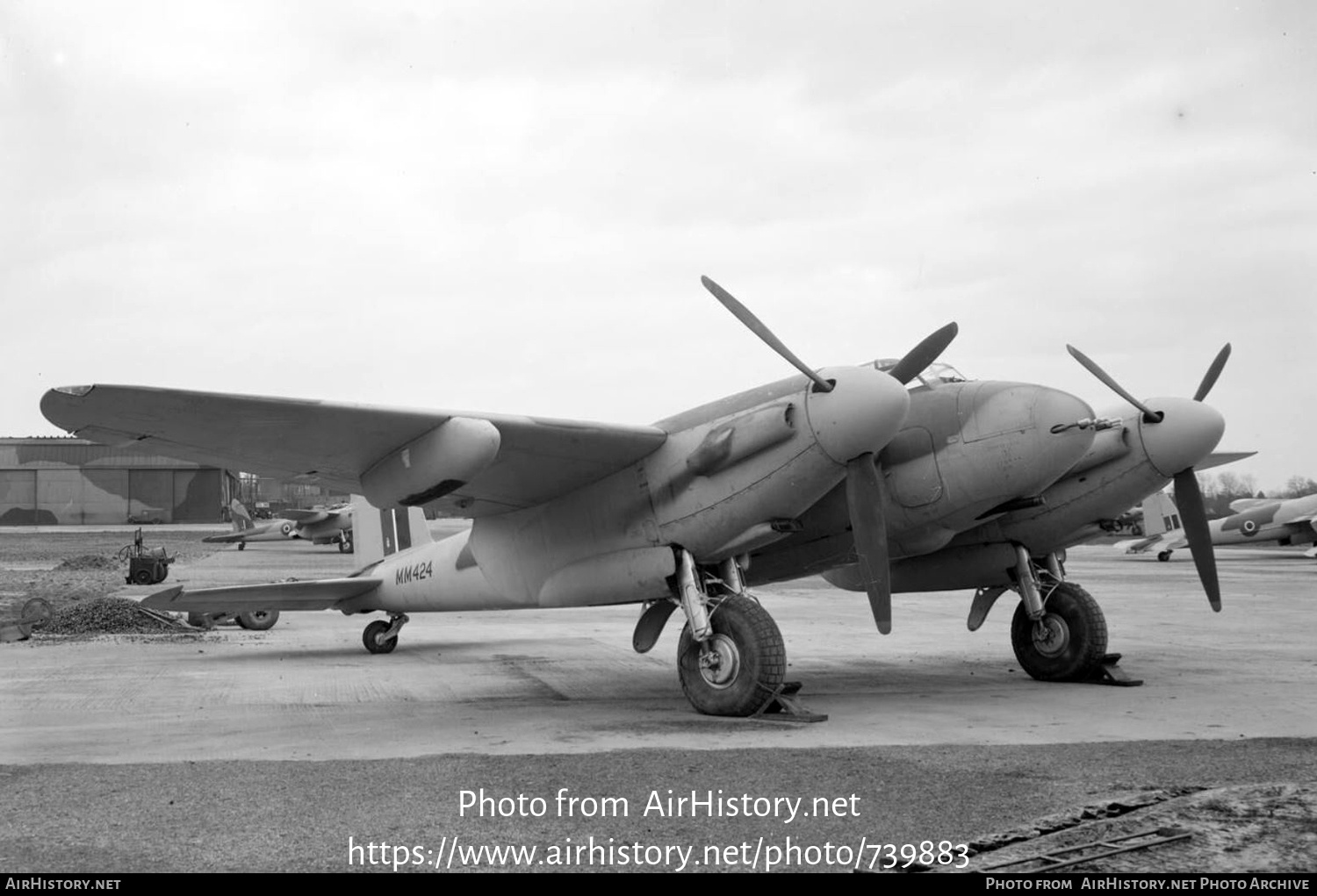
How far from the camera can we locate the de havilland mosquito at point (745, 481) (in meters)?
8.77

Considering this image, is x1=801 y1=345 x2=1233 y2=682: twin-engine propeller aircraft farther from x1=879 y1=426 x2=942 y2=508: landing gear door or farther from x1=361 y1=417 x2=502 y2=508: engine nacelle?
x1=361 y1=417 x2=502 y2=508: engine nacelle

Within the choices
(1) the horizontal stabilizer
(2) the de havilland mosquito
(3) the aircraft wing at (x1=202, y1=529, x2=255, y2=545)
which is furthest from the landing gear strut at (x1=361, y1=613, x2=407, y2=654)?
(3) the aircraft wing at (x1=202, y1=529, x2=255, y2=545)

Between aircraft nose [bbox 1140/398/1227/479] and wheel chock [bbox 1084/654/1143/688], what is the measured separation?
196 centimetres

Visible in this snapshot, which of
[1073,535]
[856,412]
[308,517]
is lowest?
[1073,535]

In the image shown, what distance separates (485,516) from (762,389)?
345 cm

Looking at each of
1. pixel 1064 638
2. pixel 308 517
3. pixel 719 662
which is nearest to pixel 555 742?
pixel 719 662

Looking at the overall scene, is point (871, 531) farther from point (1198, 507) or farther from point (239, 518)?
point (239, 518)

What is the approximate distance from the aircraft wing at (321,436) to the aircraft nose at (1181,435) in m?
5.16

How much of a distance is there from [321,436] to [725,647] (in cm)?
361

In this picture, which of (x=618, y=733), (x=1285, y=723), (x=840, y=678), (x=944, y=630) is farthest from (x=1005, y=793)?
(x=944, y=630)

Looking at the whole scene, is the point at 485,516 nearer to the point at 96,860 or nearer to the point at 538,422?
the point at 538,422

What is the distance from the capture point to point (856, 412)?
8773 mm

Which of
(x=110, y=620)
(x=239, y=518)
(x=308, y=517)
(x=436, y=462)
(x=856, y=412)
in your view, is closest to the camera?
(x=436, y=462)

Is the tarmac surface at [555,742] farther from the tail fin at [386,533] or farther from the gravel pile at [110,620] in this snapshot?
the tail fin at [386,533]
